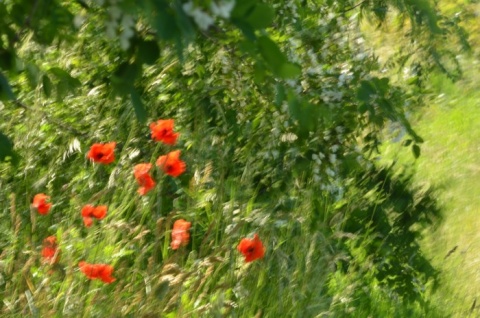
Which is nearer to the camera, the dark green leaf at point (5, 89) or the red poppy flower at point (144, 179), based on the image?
the dark green leaf at point (5, 89)

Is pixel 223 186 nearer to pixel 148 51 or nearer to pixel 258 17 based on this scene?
pixel 148 51

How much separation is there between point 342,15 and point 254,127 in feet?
1.93

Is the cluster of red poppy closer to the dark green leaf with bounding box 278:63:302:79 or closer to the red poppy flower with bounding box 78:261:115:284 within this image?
the red poppy flower with bounding box 78:261:115:284

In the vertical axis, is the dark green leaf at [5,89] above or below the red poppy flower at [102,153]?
above

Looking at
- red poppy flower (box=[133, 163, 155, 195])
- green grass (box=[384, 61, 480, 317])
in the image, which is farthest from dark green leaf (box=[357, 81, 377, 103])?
red poppy flower (box=[133, 163, 155, 195])

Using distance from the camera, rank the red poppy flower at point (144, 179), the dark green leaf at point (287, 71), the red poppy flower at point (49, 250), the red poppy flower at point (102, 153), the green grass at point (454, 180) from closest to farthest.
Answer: the dark green leaf at point (287, 71)
the red poppy flower at point (49, 250)
the red poppy flower at point (144, 179)
the red poppy flower at point (102, 153)
the green grass at point (454, 180)

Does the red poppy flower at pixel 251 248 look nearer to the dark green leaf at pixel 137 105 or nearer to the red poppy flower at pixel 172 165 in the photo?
the red poppy flower at pixel 172 165

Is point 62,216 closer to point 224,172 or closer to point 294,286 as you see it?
point 224,172

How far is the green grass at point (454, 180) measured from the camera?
4453 millimetres

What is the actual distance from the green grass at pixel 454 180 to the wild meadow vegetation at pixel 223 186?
0.03 meters

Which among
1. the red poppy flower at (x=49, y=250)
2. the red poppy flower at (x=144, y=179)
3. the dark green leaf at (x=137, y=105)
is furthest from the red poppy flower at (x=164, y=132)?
the dark green leaf at (x=137, y=105)

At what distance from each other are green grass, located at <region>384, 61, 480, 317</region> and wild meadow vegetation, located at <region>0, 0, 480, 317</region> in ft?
0.09

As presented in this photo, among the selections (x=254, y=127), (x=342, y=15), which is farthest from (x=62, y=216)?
(x=342, y=15)

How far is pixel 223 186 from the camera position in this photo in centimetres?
369
